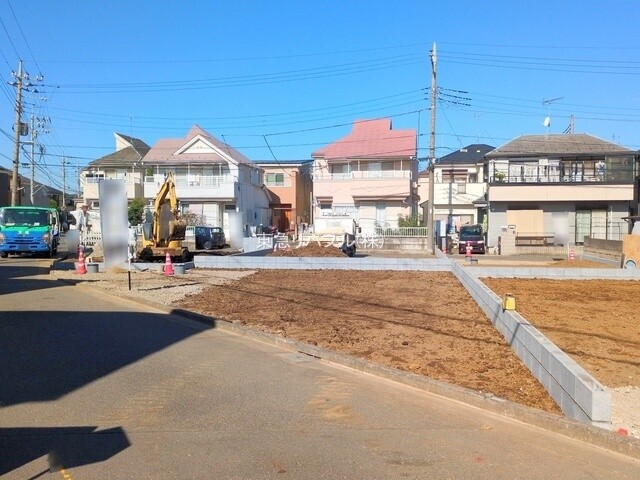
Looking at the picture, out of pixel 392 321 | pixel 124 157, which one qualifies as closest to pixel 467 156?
pixel 124 157

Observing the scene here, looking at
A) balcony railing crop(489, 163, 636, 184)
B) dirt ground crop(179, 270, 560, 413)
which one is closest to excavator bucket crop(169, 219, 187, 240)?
dirt ground crop(179, 270, 560, 413)

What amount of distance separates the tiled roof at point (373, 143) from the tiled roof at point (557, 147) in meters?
6.87

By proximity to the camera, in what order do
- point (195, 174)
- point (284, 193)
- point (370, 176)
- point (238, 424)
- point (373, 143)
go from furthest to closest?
1. point (284, 193)
2. point (195, 174)
3. point (373, 143)
4. point (370, 176)
5. point (238, 424)

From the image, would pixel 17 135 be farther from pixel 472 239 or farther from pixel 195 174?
pixel 472 239

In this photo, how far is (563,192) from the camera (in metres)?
39.2

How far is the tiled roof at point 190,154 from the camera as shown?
1849 inches

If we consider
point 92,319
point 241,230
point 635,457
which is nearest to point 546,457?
point 635,457

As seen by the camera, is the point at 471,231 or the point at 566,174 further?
the point at 566,174

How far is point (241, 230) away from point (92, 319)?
29.9m

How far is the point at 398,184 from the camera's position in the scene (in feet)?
147

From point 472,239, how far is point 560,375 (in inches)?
1267

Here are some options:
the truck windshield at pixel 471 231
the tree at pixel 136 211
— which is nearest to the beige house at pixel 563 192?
the truck windshield at pixel 471 231

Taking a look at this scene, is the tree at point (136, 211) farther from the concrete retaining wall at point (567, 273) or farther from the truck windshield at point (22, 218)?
the concrete retaining wall at point (567, 273)

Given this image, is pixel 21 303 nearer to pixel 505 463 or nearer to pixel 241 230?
pixel 505 463
